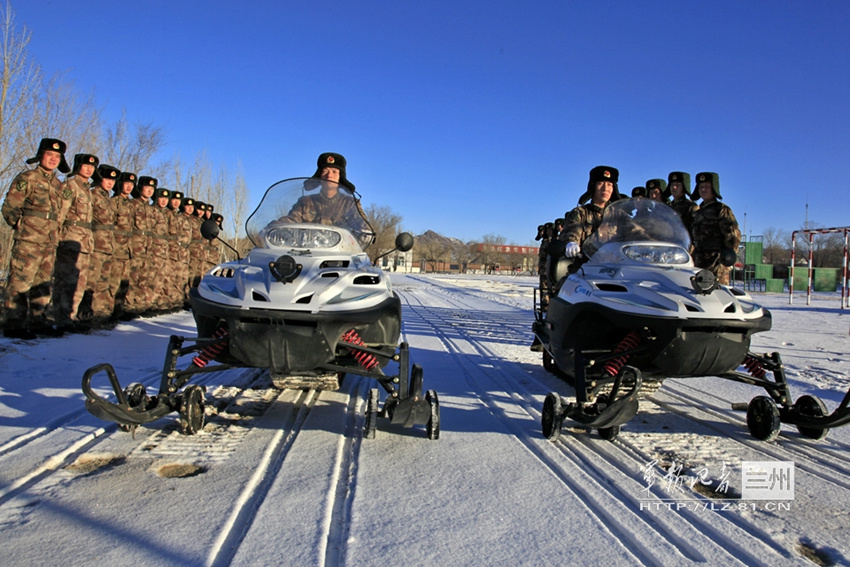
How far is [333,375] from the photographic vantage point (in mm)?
4398

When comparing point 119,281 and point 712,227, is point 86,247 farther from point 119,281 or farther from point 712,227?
point 712,227

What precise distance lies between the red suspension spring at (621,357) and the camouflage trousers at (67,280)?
8.21 metres

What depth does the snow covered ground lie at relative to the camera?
2.35 metres

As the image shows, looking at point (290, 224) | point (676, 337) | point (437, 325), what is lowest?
point (437, 325)

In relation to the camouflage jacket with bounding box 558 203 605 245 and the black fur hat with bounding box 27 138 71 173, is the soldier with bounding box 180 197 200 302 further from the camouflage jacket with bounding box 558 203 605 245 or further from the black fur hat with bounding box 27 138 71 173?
the camouflage jacket with bounding box 558 203 605 245

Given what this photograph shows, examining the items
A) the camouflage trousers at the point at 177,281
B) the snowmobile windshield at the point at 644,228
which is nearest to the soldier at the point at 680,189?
the snowmobile windshield at the point at 644,228

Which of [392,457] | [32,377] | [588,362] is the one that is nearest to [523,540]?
[392,457]

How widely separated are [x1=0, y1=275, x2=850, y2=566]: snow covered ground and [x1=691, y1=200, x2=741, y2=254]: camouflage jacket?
2.46m

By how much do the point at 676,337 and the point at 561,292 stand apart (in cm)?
147

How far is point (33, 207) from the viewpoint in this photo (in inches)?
293

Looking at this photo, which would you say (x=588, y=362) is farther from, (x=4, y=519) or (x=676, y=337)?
(x=4, y=519)

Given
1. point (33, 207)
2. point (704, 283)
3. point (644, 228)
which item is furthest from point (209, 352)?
point (33, 207)

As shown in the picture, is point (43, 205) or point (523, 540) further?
point (43, 205)

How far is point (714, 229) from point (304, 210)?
18.4 ft
